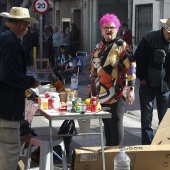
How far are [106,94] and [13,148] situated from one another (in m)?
1.49

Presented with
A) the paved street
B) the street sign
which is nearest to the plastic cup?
the paved street

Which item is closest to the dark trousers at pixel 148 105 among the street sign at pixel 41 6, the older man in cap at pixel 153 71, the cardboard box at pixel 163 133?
the older man in cap at pixel 153 71

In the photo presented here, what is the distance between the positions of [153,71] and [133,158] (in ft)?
4.88

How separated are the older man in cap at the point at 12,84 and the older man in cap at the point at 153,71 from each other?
6.59 ft

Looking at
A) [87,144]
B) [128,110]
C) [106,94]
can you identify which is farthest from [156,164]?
[128,110]

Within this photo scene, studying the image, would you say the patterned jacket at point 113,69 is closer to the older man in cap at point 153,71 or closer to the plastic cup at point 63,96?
the plastic cup at point 63,96

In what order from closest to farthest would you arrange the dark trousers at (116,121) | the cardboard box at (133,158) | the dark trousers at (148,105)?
the cardboard box at (133,158)
the dark trousers at (116,121)
the dark trousers at (148,105)

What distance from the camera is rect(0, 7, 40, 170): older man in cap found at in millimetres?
5156

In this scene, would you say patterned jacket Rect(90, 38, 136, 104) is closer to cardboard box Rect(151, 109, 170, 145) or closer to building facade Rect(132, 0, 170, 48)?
cardboard box Rect(151, 109, 170, 145)

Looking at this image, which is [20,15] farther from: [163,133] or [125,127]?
[125,127]

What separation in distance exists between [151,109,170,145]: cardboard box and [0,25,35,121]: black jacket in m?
1.81

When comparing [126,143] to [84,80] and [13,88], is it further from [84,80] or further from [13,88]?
[84,80]

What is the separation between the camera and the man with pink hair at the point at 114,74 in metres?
6.37

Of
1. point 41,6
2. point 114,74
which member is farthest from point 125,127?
point 41,6
